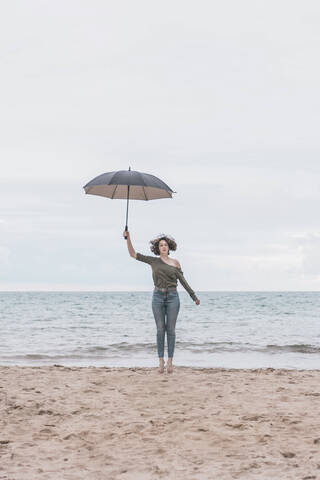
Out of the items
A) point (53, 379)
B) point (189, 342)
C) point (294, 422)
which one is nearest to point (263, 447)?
point (294, 422)

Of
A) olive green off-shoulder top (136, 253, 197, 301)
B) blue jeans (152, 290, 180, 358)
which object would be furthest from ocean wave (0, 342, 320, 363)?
olive green off-shoulder top (136, 253, 197, 301)

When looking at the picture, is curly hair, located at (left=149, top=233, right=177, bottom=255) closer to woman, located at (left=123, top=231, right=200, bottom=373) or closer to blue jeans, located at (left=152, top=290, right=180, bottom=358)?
woman, located at (left=123, top=231, right=200, bottom=373)

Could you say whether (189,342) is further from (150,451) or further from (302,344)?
(150,451)

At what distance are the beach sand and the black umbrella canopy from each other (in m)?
3.26

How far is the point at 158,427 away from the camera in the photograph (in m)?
5.86

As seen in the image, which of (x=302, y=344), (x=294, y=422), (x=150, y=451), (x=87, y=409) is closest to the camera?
(x=150, y=451)

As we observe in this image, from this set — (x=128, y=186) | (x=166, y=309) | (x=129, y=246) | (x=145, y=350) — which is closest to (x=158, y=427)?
(x=166, y=309)

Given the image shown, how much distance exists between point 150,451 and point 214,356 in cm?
1027

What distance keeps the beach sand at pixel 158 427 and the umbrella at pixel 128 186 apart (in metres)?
2.81

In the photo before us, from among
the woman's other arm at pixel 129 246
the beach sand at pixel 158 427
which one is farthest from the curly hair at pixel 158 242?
the beach sand at pixel 158 427

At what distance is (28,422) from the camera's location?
20.5 ft

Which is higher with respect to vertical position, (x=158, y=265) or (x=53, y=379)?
(x=158, y=265)

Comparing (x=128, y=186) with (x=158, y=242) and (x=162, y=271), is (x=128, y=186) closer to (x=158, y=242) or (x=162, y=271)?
(x=158, y=242)

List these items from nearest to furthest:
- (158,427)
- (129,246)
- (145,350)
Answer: (158,427)
(129,246)
(145,350)
